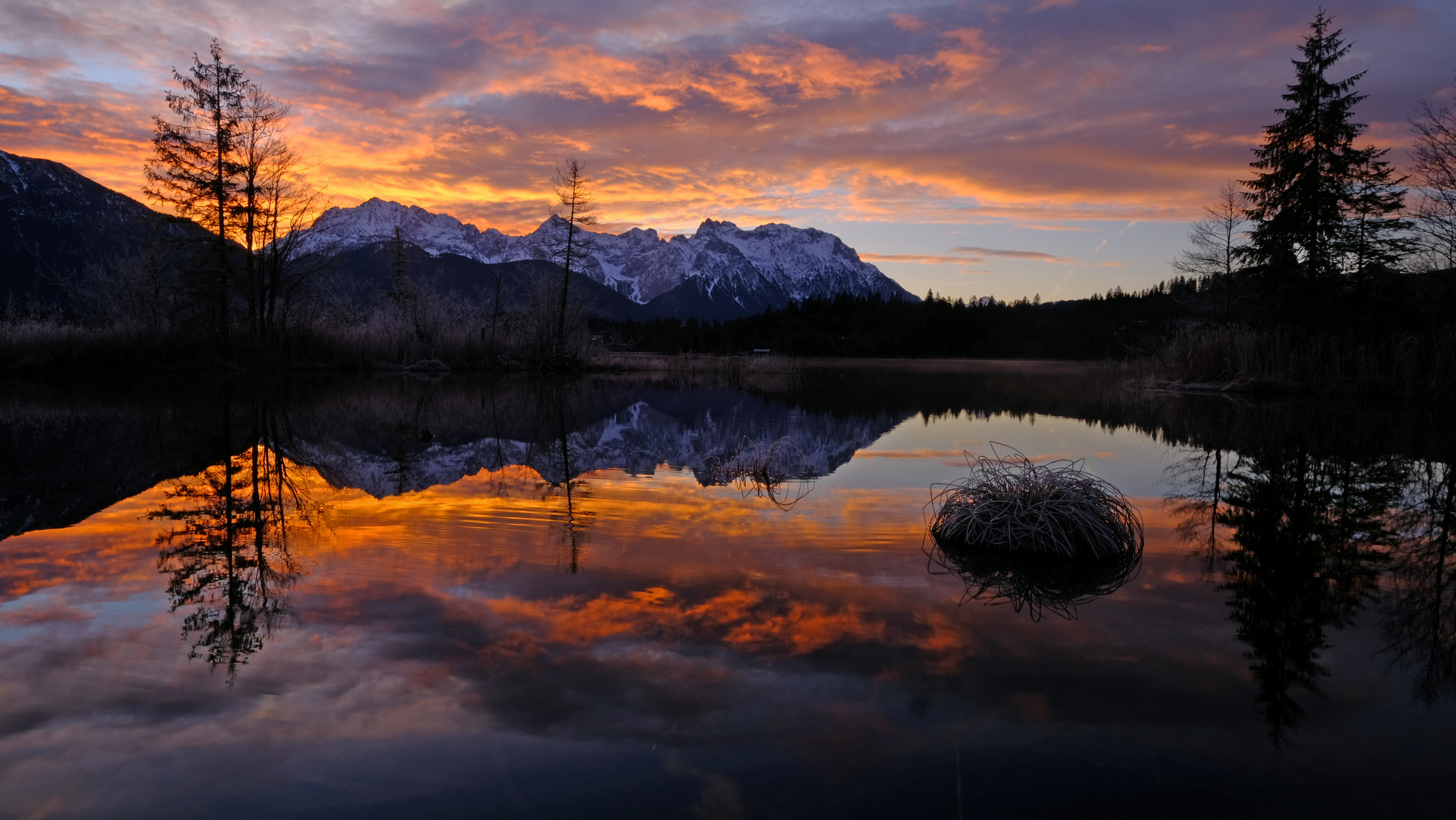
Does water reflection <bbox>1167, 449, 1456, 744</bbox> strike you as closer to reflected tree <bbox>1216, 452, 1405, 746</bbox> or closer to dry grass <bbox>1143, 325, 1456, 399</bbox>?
reflected tree <bbox>1216, 452, 1405, 746</bbox>

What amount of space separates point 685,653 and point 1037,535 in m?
3.64

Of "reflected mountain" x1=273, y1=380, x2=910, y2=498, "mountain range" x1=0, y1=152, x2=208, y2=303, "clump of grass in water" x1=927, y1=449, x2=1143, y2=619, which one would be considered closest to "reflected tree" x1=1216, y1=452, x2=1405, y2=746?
"clump of grass in water" x1=927, y1=449, x2=1143, y2=619

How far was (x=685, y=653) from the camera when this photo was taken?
4.19m

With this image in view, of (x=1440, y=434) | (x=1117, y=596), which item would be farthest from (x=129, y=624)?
(x=1440, y=434)

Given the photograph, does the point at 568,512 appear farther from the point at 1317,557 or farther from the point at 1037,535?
the point at 1317,557

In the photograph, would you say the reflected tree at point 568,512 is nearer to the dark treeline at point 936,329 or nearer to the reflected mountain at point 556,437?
the reflected mountain at point 556,437

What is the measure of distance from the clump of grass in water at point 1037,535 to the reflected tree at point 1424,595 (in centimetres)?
161

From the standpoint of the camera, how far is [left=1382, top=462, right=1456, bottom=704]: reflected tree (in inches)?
167

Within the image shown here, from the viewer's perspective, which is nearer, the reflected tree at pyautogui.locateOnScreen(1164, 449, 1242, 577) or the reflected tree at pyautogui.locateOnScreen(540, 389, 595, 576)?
the reflected tree at pyautogui.locateOnScreen(540, 389, 595, 576)

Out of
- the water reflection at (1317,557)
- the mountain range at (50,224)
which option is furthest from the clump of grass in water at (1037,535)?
Result: the mountain range at (50,224)

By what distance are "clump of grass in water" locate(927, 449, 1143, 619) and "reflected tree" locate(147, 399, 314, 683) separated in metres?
4.75

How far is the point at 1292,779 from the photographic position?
3.04 m

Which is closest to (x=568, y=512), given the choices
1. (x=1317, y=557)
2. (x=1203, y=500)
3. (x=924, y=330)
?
(x=1317, y=557)

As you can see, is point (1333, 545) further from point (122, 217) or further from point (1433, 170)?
point (122, 217)
